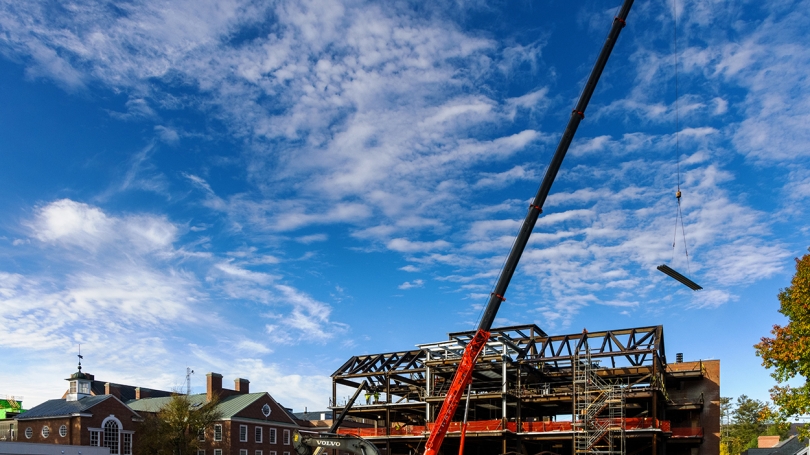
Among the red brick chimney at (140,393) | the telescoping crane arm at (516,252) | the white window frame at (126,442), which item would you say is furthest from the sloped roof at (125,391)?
the telescoping crane arm at (516,252)

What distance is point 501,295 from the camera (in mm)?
35812

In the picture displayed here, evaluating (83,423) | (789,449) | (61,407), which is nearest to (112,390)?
(61,407)

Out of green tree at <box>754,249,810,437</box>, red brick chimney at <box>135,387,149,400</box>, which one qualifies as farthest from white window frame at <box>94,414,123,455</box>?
green tree at <box>754,249,810,437</box>

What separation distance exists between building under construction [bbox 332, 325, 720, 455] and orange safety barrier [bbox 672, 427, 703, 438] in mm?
73

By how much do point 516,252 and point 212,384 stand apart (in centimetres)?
5486

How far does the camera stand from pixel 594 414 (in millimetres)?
48031

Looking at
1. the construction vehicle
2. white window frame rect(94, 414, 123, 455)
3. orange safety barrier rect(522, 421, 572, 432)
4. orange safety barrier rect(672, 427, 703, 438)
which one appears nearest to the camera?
the construction vehicle

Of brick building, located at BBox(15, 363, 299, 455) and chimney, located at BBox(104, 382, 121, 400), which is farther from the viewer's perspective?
chimney, located at BBox(104, 382, 121, 400)

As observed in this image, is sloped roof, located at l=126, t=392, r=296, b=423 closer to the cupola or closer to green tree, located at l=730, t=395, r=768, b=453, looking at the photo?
the cupola

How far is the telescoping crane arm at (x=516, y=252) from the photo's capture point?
3497cm

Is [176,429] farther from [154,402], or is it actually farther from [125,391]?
[125,391]

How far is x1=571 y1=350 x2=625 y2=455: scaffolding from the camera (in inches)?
1843

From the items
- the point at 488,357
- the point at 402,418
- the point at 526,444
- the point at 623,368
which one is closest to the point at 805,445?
the point at 623,368

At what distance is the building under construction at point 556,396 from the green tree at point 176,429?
15073mm
